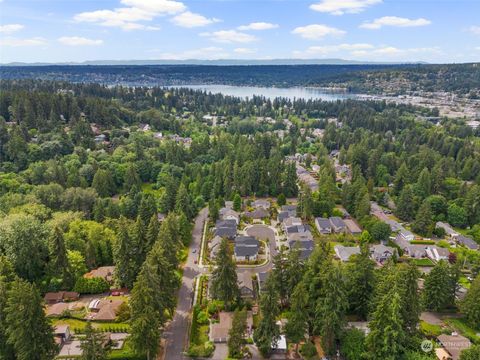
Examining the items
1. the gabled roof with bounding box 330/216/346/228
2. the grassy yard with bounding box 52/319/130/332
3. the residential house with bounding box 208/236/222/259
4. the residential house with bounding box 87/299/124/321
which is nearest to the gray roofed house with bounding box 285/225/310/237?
the gabled roof with bounding box 330/216/346/228

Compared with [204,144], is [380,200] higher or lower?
lower

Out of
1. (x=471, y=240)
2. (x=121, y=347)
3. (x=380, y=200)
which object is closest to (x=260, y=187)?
(x=380, y=200)

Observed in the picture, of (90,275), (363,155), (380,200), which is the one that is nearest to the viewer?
(90,275)

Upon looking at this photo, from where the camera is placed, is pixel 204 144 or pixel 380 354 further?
pixel 204 144

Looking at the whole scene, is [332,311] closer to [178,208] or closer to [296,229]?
[296,229]

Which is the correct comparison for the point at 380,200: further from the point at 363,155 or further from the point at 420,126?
the point at 420,126

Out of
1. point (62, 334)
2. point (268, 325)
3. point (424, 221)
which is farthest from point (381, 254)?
point (62, 334)

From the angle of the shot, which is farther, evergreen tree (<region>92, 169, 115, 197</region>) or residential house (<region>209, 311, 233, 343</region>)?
evergreen tree (<region>92, 169, 115, 197</region>)

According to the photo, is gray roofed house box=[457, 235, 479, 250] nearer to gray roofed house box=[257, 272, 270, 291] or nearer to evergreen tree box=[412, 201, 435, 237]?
evergreen tree box=[412, 201, 435, 237]
